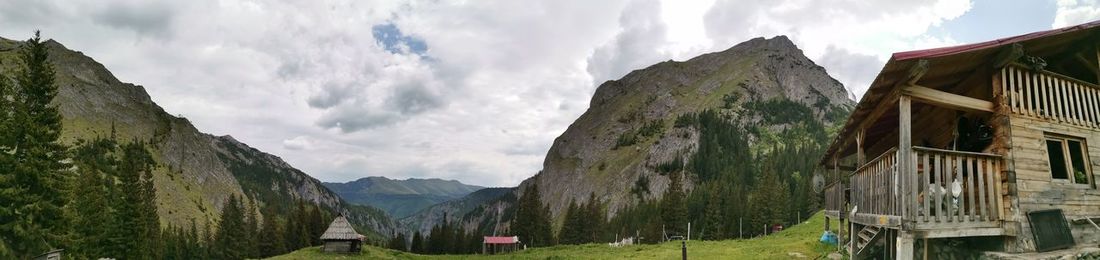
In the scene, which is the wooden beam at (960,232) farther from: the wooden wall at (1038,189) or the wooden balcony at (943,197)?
the wooden wall at (1038,189)

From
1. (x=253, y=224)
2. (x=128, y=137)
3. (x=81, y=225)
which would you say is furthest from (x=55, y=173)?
(x=128, y=137)

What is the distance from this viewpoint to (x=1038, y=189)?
12.8 metres

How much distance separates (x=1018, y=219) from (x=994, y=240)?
2.71 feet

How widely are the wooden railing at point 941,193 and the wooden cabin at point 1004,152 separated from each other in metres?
0.02

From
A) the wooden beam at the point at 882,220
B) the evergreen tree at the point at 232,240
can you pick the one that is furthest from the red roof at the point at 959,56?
the evergreen tree at the point at 232,240

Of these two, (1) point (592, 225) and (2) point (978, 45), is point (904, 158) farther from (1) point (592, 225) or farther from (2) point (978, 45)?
(1) point (592, 225)

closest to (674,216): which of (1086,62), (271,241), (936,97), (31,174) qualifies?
(271,241)

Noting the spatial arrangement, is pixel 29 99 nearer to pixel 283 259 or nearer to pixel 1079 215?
pixel 283 259

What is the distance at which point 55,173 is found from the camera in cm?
3591

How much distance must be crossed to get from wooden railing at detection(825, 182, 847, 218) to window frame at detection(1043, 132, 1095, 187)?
407 inches

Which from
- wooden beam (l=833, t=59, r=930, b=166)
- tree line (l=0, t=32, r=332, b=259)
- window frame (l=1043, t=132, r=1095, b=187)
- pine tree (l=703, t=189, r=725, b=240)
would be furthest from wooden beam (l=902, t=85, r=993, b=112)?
pine tree (l=703, t=189, r=725, b=240)

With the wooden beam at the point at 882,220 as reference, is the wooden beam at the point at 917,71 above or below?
above

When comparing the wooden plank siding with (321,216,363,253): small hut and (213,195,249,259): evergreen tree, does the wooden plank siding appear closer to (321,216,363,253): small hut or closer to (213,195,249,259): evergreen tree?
(321,216,363,253): small hut

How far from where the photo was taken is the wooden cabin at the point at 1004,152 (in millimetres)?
12094
